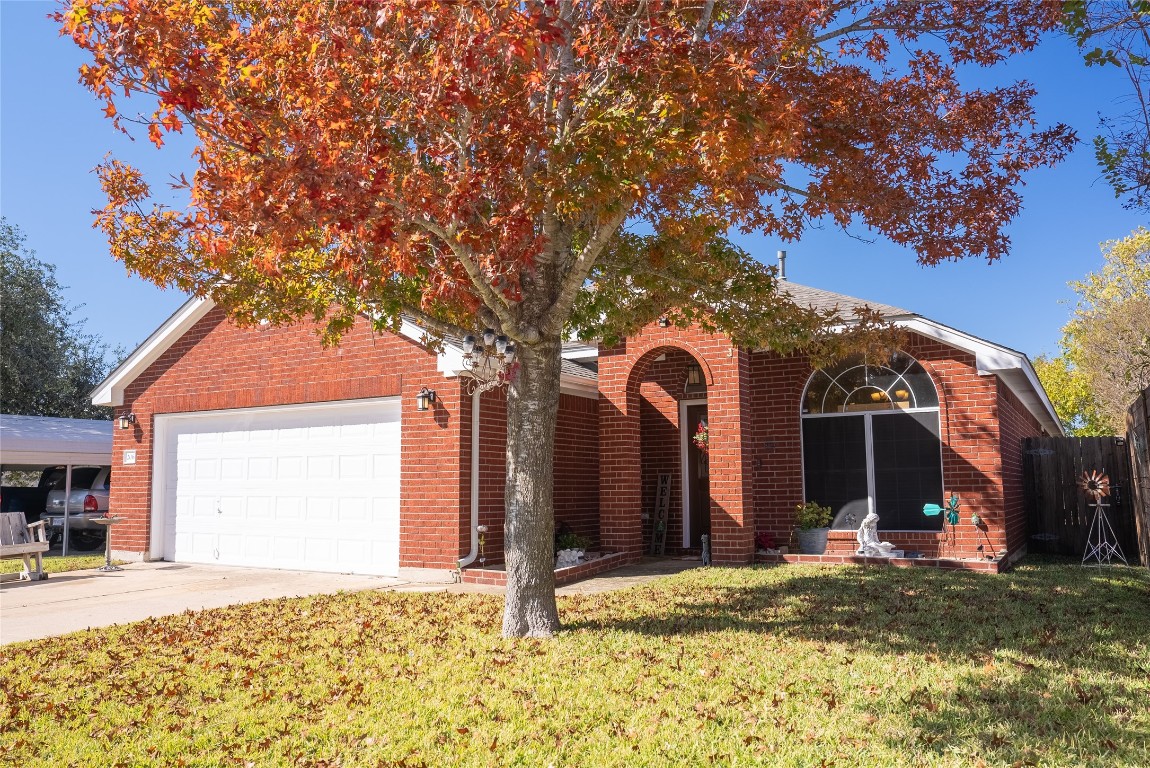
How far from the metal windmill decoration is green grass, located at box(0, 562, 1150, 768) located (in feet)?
16.2

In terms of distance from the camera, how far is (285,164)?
17.7 ft

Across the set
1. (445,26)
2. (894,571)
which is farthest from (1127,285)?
(445,26)

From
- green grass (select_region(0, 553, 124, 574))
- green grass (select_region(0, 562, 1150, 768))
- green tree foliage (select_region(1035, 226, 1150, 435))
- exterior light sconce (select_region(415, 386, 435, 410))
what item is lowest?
green grass (select_region(0, 553, 124, 574))

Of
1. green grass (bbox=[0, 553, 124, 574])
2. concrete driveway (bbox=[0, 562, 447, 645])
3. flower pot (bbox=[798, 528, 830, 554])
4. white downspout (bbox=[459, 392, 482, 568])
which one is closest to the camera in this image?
concrete driveway (bbox=[0, 562, 447, 645])

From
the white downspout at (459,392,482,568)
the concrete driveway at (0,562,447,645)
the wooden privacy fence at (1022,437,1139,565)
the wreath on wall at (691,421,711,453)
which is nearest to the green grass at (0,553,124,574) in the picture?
the concrete driveway at (0,562,447,645)

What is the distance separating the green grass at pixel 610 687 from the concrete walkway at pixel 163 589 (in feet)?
3.00

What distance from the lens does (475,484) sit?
426 inches

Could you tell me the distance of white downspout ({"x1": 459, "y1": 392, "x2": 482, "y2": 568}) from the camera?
420 inches

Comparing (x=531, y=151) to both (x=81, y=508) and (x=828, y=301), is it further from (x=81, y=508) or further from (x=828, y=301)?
(x=81, y=508)

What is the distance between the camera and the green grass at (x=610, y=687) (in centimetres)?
424

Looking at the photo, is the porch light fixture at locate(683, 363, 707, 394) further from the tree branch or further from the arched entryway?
the tree branch

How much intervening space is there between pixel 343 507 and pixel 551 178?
7.40 m

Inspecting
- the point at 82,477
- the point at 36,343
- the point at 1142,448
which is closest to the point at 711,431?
the point at 1142,448

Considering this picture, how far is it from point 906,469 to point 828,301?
3233 millimetres
